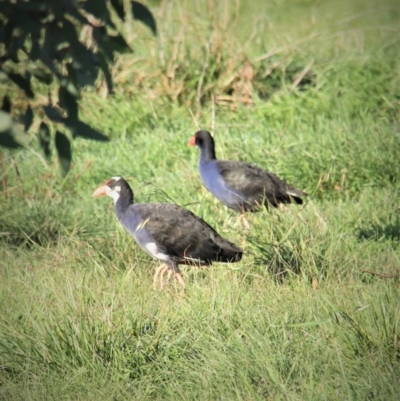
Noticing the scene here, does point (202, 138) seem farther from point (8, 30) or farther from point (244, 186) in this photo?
point (8, 30)

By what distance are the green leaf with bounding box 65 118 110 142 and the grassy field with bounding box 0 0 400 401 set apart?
1710 mm

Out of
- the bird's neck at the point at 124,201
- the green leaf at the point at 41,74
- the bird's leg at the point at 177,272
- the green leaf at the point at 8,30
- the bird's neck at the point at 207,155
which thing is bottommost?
the bird's neck at the point at 207,155

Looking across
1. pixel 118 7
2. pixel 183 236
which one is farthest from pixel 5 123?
pixel 183 236

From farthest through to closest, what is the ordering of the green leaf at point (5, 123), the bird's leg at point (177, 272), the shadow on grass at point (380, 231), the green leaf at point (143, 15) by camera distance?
the shadow on grass at point (380, 231)
the bird's leg at point (177, 272)
the green leaf at point (143, 15)
the green leaf at point (5, 123)

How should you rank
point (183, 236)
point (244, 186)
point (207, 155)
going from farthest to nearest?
point (207, 155) < point (244, 186) < point (183, 236)

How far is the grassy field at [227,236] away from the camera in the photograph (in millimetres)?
4332

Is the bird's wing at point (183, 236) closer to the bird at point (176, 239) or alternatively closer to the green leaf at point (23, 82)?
the bird at point (176, 239)

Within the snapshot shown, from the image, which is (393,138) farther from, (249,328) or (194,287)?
(249,328)

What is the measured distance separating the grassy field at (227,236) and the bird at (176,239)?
0.41 ft

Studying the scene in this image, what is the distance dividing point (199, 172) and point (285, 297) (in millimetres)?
2895

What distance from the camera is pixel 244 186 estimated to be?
7.53 m

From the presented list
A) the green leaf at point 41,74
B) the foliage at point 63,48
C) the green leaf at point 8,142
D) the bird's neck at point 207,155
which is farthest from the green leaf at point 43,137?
the bird's neck at point 207,155

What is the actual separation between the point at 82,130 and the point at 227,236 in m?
4.11

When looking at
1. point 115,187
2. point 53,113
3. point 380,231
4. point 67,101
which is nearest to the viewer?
point 53,113
